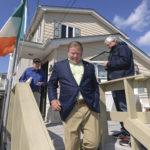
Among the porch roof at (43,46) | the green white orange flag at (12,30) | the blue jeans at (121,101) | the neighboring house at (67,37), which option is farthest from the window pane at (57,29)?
the blue jeans at (121,101)

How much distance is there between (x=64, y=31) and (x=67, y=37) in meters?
1.08

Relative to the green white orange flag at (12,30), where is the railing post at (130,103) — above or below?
below

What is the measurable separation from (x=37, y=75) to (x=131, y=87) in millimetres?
2407

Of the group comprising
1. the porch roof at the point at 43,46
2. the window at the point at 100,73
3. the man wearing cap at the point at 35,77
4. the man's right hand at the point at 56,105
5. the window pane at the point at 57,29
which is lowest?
the man's right hand at the point at 56,105

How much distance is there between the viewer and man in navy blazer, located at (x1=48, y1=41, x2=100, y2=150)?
1.61 metres

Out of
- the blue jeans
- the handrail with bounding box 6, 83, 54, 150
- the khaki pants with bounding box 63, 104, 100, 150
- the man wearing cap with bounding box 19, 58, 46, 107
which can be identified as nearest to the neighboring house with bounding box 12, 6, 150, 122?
the man wearing cap with bounding box 19, 58, 46, 107

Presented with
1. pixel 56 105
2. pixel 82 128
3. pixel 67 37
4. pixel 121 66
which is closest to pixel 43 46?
pixel 67 37

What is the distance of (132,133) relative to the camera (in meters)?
1.59

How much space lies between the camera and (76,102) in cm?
166

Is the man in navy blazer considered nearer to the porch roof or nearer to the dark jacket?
the dark jacket

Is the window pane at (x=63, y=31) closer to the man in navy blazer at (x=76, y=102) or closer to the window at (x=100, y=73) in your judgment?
the window at (x=100, y=73)

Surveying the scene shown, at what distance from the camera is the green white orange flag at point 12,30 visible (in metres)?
2.80

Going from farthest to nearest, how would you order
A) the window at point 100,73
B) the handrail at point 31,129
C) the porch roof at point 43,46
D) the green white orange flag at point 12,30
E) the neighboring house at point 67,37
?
1. the window at point 100,73
2. the neighboring house at point 67,37
3. the porch roof at point 43,46
4. the green white orange flag at point 12,30
5. the handrail at point 31,129

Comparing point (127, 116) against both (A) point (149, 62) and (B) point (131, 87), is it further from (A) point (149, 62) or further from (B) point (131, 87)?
(A) point (149, 62)
